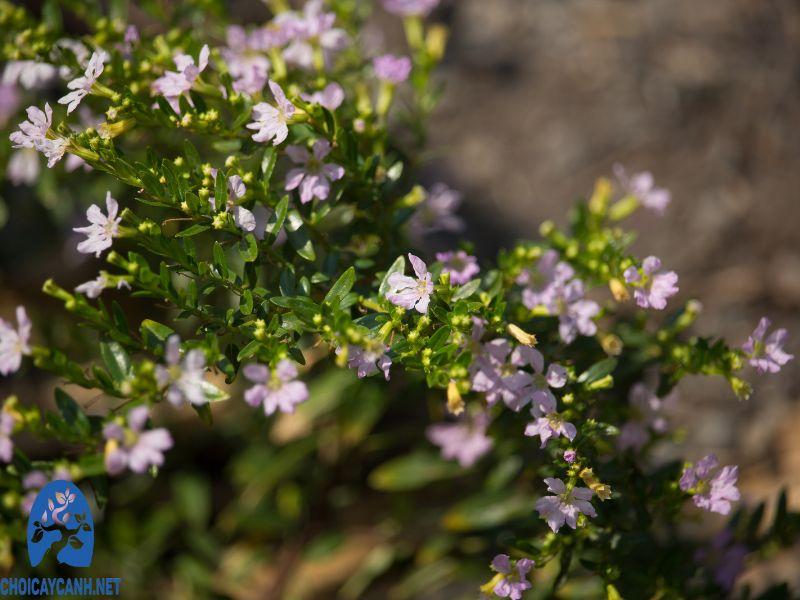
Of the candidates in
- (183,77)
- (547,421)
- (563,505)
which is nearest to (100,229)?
(183,77)

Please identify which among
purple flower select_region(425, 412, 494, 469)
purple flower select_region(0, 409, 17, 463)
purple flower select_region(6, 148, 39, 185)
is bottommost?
purple flower select_region(0, 409, 17, 463)

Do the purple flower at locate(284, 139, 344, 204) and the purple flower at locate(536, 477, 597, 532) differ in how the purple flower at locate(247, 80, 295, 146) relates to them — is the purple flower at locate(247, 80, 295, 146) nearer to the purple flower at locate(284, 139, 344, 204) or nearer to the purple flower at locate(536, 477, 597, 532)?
the purple flower at locate(284, 139, 344, 204)

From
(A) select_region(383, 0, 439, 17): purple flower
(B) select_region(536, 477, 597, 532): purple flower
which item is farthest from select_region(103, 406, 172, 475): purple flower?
(A) select_region(383, 0, 439, 17): purple flower

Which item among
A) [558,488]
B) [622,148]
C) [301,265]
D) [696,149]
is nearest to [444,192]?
[301,265]

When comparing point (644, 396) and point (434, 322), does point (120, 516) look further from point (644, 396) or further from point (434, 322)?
point (644, 396)

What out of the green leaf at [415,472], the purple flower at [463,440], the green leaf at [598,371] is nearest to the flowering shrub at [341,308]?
the green leaf at [598,371]

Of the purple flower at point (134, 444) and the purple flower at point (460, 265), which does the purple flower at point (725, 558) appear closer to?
the purple flower at point (460, 265)

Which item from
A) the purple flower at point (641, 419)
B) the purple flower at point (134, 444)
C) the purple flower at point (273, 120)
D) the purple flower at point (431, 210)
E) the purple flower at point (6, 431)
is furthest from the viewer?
the purple flower at point (431, 210)
